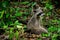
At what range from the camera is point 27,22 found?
5547mm

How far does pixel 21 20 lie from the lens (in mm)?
5602

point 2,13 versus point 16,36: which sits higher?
point 2,13

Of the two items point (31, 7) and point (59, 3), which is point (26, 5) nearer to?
point (31, 7)

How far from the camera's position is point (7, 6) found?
5.96m

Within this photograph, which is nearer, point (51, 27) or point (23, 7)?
point (51, 27)

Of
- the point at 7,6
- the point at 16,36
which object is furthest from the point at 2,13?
the point at 16,36

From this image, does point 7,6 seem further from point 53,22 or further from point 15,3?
point 53,22

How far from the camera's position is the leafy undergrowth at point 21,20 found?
4.98 m

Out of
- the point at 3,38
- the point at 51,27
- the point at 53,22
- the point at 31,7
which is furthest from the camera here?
the point at 31,7

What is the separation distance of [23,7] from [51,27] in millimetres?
1395

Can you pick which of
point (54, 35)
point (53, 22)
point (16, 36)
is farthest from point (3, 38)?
point (53, 22)

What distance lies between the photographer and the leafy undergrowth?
498 centimetres

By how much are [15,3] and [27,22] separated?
3.92 ft

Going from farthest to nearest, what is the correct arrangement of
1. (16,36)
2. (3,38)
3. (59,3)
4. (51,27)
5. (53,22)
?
(59,3), (53,22), (51,27), (3,38), (16,36)
